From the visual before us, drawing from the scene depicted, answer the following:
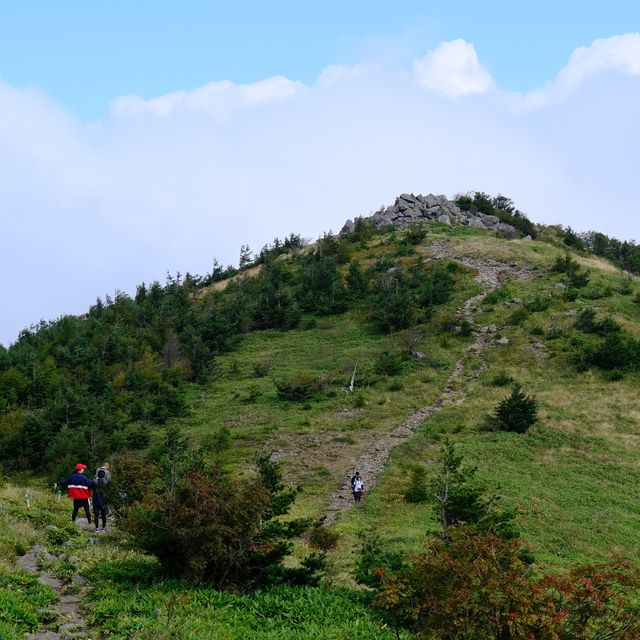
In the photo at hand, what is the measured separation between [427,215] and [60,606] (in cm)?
8304

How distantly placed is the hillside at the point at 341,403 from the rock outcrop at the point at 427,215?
13.0 m

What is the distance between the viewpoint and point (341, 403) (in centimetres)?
3675

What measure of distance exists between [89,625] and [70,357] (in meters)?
42.6

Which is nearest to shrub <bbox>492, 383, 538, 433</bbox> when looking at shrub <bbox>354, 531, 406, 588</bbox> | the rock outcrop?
shrub <bbox>354, 531, 406, 588</bbox>

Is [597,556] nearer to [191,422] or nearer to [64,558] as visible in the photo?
[64,558]

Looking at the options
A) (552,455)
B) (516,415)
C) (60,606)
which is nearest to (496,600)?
(60,606)

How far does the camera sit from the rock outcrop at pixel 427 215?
85.9 meters

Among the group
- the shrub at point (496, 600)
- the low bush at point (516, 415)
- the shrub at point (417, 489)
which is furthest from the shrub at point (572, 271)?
the shrub at point (496, 600)

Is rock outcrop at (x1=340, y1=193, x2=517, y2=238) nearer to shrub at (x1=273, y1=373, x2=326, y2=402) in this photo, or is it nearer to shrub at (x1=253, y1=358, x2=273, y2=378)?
shrub at (x1=253, y1=358, x2=273, y2=378)

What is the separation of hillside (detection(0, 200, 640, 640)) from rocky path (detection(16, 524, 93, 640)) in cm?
22

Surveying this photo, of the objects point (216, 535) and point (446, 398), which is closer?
point (216, 535)

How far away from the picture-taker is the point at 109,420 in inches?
1345

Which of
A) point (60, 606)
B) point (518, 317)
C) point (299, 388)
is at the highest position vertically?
point (518, 317)

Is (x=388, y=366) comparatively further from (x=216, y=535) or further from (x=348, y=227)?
(x=348, y=227)
